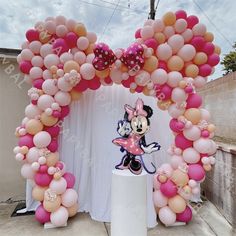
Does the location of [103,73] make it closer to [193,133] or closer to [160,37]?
[160,37]

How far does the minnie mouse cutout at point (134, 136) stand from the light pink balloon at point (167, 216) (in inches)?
36.3

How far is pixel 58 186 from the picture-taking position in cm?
280

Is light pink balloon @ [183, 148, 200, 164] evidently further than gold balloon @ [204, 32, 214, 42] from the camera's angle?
No

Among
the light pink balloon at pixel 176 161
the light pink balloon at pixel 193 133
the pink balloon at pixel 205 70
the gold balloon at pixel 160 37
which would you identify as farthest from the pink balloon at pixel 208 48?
the light pink balloon at pixel 176 161

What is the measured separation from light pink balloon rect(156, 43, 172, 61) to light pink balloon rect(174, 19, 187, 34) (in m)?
0.25

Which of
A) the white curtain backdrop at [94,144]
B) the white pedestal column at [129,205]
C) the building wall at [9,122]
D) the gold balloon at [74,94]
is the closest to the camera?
the white pedestal column at [129,205]

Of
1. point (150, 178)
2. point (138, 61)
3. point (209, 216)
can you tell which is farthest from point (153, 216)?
point (138, 61)

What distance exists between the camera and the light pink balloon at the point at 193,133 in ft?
9.27

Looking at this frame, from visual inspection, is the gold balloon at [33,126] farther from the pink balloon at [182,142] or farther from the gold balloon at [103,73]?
the pink balloon at [182,142]

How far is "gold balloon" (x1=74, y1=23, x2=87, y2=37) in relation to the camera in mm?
2818

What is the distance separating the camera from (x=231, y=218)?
3008 mm

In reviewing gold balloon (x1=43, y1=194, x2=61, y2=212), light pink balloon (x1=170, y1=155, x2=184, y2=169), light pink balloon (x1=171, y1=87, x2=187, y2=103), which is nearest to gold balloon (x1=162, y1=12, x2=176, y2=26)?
light pink balloon (x1=171, y1=87, x2=187, y2=103)

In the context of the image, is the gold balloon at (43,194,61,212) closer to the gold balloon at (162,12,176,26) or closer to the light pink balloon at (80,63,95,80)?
the light pink balloon at (80,63,95,80)

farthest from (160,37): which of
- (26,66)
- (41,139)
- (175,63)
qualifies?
(41,139)
